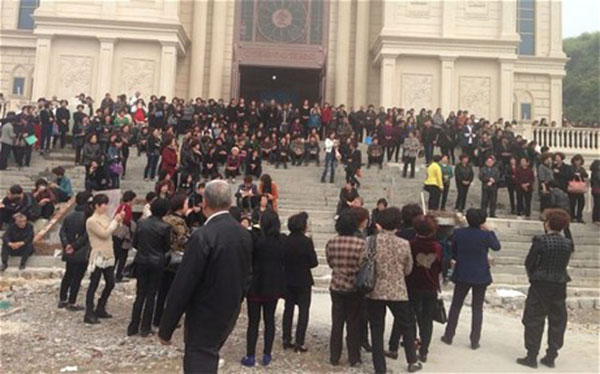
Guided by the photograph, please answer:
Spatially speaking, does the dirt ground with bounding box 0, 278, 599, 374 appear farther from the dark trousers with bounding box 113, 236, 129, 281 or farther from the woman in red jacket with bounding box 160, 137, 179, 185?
the woman in red jacket with bounding box 160, 137, 179, 185

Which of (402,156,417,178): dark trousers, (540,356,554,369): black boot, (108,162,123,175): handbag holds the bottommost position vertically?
(540,356,554,369): black boot

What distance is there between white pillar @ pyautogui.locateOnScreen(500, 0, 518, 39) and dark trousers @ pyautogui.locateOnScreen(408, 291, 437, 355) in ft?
77.2

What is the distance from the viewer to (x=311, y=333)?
6.80 metres

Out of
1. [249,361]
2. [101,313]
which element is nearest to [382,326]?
[249,361]

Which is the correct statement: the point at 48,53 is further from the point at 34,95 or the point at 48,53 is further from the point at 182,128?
the point at 182,128

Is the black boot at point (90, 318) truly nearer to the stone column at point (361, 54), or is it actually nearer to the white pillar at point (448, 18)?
the stone column at point (361, 54)

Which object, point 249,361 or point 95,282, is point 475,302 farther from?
point 95,282

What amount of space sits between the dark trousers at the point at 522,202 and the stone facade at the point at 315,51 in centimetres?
1239

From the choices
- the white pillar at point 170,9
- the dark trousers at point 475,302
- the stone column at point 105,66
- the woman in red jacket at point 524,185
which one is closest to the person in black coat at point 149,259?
the dark trousers at point 475,302

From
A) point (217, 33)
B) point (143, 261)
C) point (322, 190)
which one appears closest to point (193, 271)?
point (143, 261)

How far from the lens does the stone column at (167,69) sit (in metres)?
25.1

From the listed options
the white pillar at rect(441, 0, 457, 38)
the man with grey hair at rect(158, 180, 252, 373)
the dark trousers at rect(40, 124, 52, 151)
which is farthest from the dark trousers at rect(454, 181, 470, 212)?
the white pillar at rect(441, 0, 457, 38)

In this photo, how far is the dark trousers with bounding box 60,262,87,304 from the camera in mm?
7282

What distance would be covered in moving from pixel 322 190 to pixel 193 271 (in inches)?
465
